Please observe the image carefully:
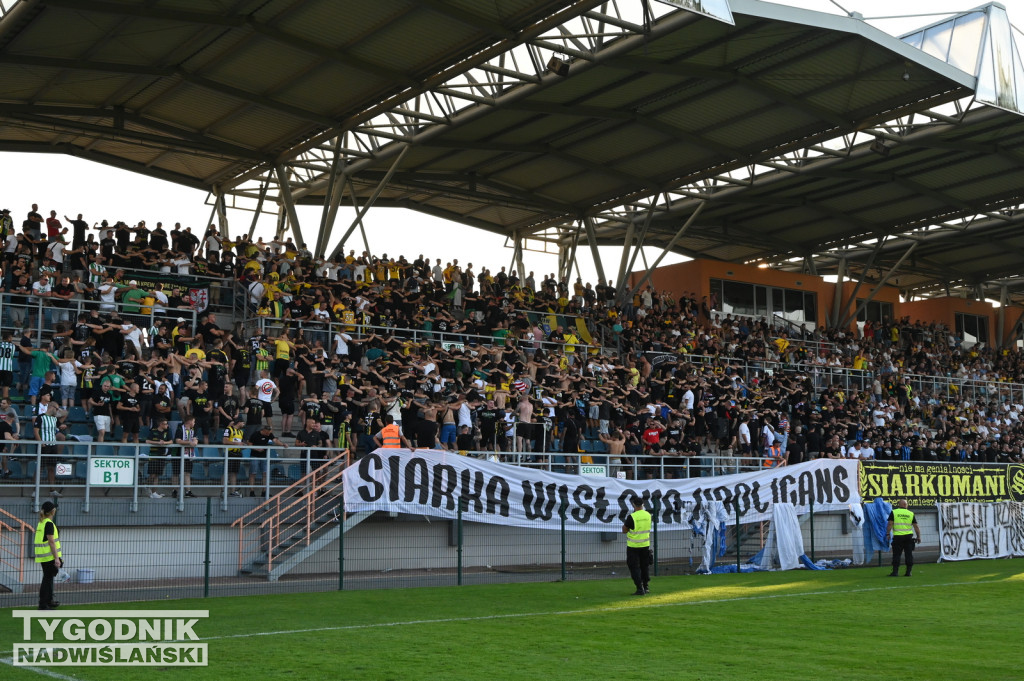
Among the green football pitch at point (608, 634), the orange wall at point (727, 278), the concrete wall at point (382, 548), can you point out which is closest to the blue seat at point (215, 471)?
the concrete wall at point (382, 548)

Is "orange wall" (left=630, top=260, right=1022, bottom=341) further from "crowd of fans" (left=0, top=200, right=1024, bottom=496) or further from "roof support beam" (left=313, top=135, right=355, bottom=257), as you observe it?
"roof support beam" (left=313, top=135, right=355, bottom=257)

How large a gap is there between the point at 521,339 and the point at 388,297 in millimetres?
4315

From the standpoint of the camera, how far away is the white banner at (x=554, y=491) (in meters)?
21.2

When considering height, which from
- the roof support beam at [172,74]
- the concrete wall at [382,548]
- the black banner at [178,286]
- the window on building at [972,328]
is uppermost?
the roof support beam at [172,74]

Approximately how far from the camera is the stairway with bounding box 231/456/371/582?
20.3 metres

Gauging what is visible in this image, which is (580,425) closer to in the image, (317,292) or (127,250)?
(317,292)

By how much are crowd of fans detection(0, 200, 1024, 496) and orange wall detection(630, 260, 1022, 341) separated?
4357 millimetres

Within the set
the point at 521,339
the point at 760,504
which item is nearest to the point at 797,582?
the point at 760,504

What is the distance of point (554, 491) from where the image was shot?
76.1 feet

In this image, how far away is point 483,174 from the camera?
38.6 meters

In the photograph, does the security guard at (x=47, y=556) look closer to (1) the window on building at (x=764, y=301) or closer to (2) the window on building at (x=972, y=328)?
(1) the window on building at (x=764, y=301)

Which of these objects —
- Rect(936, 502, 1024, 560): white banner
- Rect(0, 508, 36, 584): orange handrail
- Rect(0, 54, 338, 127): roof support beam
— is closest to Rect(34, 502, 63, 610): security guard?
Rect(0, 508, 36, 584): orange handrail

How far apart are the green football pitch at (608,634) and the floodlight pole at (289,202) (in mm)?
16815

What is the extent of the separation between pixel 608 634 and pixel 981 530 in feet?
58.1
